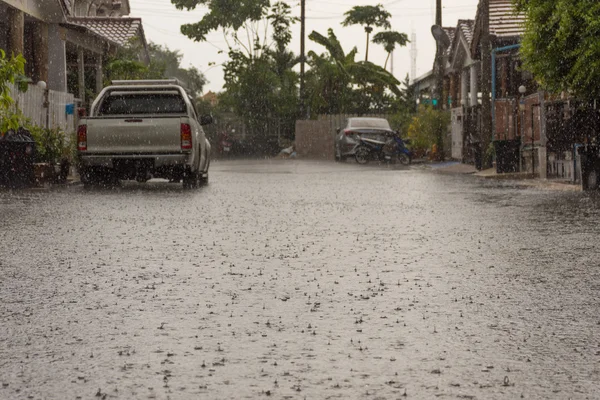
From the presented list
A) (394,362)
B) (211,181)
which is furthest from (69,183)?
(394,362)

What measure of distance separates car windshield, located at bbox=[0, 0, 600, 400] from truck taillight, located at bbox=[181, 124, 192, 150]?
4cm

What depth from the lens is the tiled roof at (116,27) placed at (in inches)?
1532

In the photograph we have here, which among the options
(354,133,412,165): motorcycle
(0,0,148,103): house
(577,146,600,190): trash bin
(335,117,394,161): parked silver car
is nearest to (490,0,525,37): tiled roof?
(335,117,394,161): parked silver car

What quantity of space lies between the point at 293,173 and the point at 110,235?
17.3 m

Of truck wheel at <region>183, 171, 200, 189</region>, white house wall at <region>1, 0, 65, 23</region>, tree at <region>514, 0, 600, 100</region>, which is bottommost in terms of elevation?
truck wheel at <region>183, 171, 200, 189</region>

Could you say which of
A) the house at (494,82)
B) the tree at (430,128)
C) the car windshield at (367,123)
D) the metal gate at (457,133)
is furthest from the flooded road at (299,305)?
the car windshield at (367,123)

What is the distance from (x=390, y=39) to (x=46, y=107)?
40.3 m

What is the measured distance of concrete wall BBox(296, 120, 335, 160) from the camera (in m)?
47.4

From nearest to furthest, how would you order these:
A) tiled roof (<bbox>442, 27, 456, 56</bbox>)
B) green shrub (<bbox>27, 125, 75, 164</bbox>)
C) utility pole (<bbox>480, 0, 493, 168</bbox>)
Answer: green shrub (<bbox>27, 125, 75, 164</bbox>) → utility pole (<bbox>480, 0, 493, 168</bbox>) → tiled roof (<bbox>442, 27, 456, 56</bbox>)

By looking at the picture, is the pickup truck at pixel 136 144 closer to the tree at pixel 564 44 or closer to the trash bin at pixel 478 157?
the tree at pixel 564 44

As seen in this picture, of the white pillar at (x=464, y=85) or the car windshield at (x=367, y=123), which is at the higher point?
the white pillar at (x=464, y=85)

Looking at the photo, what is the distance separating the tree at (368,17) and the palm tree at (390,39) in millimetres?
564

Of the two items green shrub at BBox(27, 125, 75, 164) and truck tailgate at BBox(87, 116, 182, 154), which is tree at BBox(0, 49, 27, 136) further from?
green shrub at BBox(27, 125, 75, 164)

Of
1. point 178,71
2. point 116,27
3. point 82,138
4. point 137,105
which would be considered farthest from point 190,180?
point 178,71
